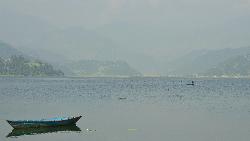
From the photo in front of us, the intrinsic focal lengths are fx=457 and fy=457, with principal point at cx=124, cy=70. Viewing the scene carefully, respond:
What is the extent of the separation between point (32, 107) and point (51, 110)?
28.1 feet

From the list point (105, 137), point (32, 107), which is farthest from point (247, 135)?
point (32, 107)

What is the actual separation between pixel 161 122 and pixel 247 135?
18.5 m

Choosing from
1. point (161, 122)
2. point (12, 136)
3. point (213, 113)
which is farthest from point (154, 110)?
point (12, 136)

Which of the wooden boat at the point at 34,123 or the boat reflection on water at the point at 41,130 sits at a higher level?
the wooden boat at the point at 34,123

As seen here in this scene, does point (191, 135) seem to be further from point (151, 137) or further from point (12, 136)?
point (12, 136)

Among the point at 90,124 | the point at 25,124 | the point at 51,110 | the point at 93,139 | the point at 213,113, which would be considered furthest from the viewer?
the point at 51,110

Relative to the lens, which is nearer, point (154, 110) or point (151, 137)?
point (151, 137)

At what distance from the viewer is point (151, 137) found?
2496 inches

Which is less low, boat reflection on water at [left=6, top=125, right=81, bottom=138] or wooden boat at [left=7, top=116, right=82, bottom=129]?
wooden boat at [left=7, top=116, right=82, bottom=129]

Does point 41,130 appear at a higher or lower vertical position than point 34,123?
lower

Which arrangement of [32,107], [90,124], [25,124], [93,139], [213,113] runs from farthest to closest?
1. [32,107]
2. [213,113]
3. [90,124]
4. [25,124]
5. [93,139]

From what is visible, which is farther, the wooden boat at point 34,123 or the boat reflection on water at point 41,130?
the wooden boat at point 34,123

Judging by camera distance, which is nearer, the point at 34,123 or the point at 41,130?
the point at 41,130

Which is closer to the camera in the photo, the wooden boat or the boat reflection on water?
the boat reflection on water
